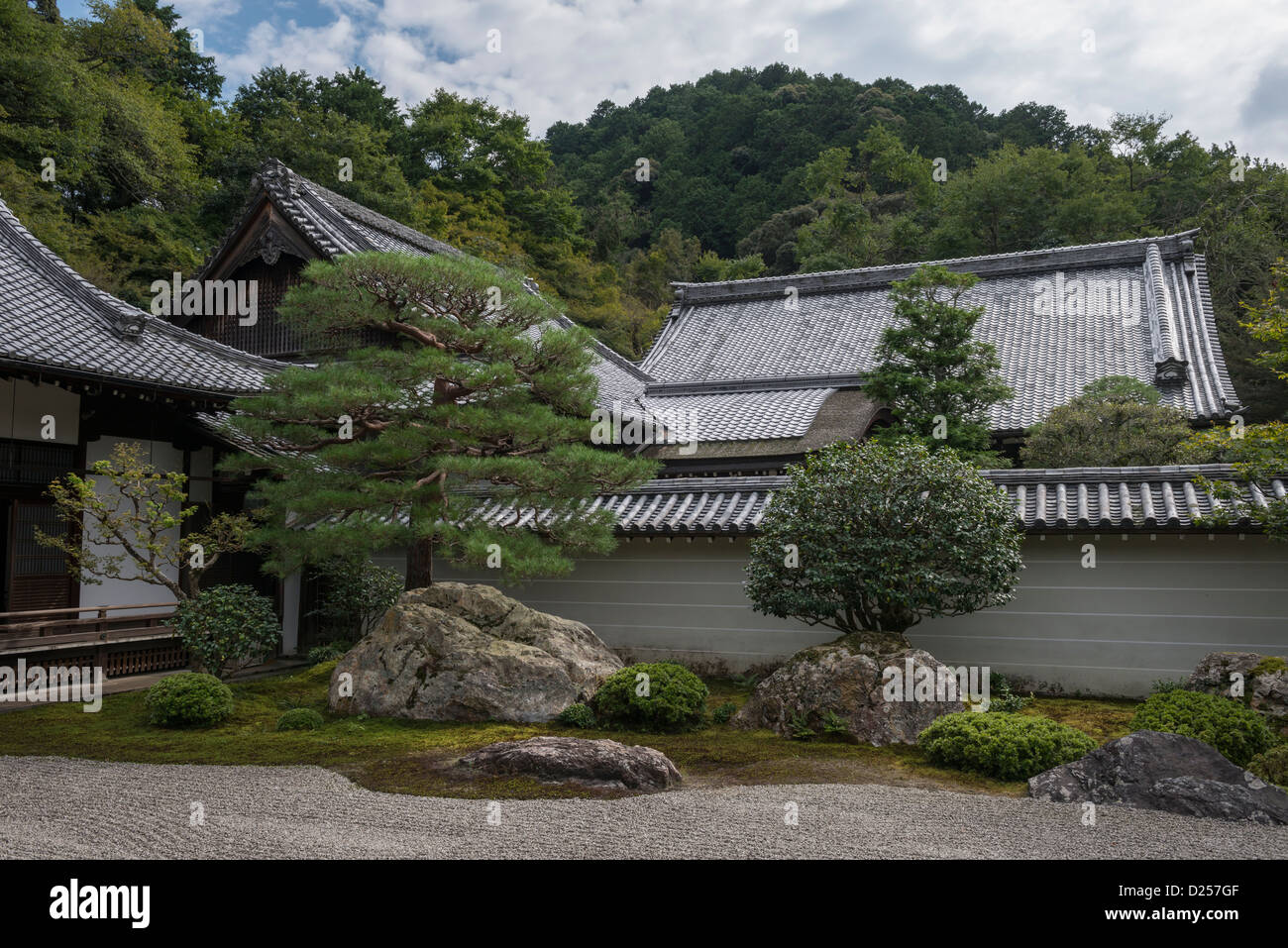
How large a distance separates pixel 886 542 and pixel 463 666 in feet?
16.4

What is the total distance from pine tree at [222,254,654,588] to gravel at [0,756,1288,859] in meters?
3.90

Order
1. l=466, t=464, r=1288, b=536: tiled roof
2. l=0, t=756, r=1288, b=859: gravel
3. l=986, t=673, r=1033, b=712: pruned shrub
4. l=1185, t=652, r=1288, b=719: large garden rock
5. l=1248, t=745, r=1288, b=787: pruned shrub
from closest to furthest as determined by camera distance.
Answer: l=0, t=756, r=1288, b=859: gravel
l=1248, t=745, r=1288, b=787: pruned shrub
l=1185, t=652, r=1288, b=719: large garden rock
l=986, t=673, r=1033, b=712: pruned shrub
l=466, t=464, r=1288, b=536: tiled roof

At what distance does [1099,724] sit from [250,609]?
10.5 meters

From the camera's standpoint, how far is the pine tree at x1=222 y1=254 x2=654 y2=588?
426 inches

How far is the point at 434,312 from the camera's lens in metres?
11.7

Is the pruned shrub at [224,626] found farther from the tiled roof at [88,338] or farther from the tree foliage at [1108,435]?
the tree foliage at [1108,435]

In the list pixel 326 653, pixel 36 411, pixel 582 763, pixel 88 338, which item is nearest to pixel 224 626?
pixel 326 653

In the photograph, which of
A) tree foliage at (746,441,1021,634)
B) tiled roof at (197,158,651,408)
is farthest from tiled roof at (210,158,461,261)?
tree foliage at (746,441,1021,634)

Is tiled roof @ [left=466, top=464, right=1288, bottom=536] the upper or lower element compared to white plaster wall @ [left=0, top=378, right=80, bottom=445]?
lower

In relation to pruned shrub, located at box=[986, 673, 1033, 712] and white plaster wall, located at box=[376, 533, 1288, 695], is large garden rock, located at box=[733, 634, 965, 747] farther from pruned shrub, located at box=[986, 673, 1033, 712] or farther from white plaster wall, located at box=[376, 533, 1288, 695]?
white plaster wall, located at box=[376, 533, 1288, 695]

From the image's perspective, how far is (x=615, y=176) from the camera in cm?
5678

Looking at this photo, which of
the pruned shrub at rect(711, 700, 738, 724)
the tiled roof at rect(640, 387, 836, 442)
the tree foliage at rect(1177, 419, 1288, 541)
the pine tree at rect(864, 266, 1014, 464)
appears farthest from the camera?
the tiled roof at rect(640, 387, 836, 442)

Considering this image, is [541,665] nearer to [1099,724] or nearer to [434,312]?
[434,312]

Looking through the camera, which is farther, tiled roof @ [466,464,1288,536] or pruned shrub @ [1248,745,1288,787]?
tiled roof @ [466,464,1288,536]
